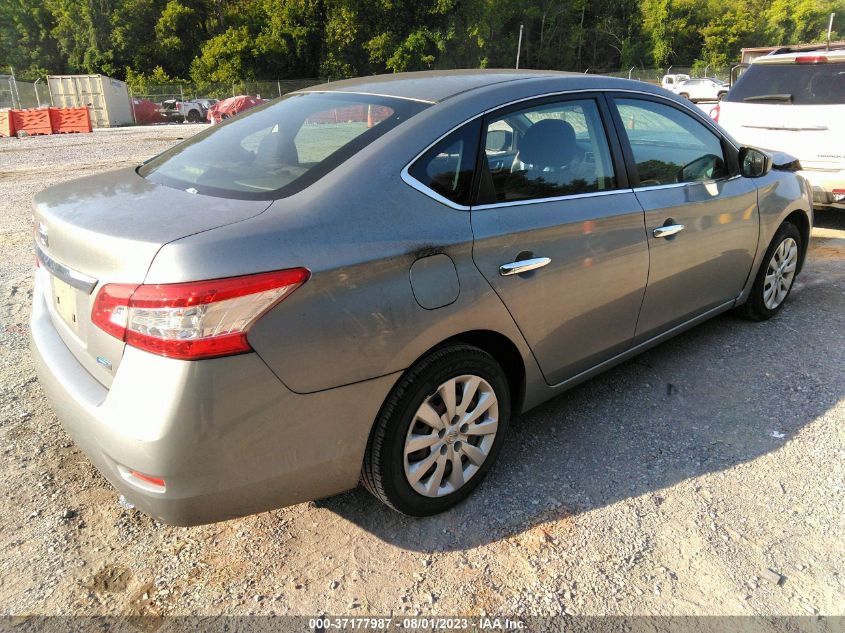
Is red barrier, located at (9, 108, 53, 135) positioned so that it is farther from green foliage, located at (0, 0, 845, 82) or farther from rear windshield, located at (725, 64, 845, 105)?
green foliage, located at (0, 0, 845, 82)

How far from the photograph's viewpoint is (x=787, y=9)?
230 feet

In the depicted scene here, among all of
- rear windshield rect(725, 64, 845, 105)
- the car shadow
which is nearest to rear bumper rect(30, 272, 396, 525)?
the car shadow

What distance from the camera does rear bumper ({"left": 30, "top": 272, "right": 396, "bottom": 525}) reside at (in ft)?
6.23

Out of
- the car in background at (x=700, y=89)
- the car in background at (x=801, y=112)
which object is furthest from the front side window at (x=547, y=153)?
the car in background at (x=700, y=89)

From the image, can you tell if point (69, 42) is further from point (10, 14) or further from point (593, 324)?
point (593, 324)


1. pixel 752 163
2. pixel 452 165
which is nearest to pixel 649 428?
pixel 452 165

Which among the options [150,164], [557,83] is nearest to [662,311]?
[557,83]

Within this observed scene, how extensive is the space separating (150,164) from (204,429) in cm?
160

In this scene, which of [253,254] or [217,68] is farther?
[217,68]

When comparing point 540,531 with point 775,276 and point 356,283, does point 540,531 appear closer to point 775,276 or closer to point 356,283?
point 356,283

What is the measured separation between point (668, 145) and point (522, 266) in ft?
5.24

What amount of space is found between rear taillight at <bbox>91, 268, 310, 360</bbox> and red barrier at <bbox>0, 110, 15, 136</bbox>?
26191 mm

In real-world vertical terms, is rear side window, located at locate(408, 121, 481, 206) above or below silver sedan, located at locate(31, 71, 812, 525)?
above

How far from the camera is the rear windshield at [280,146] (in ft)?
7.69
